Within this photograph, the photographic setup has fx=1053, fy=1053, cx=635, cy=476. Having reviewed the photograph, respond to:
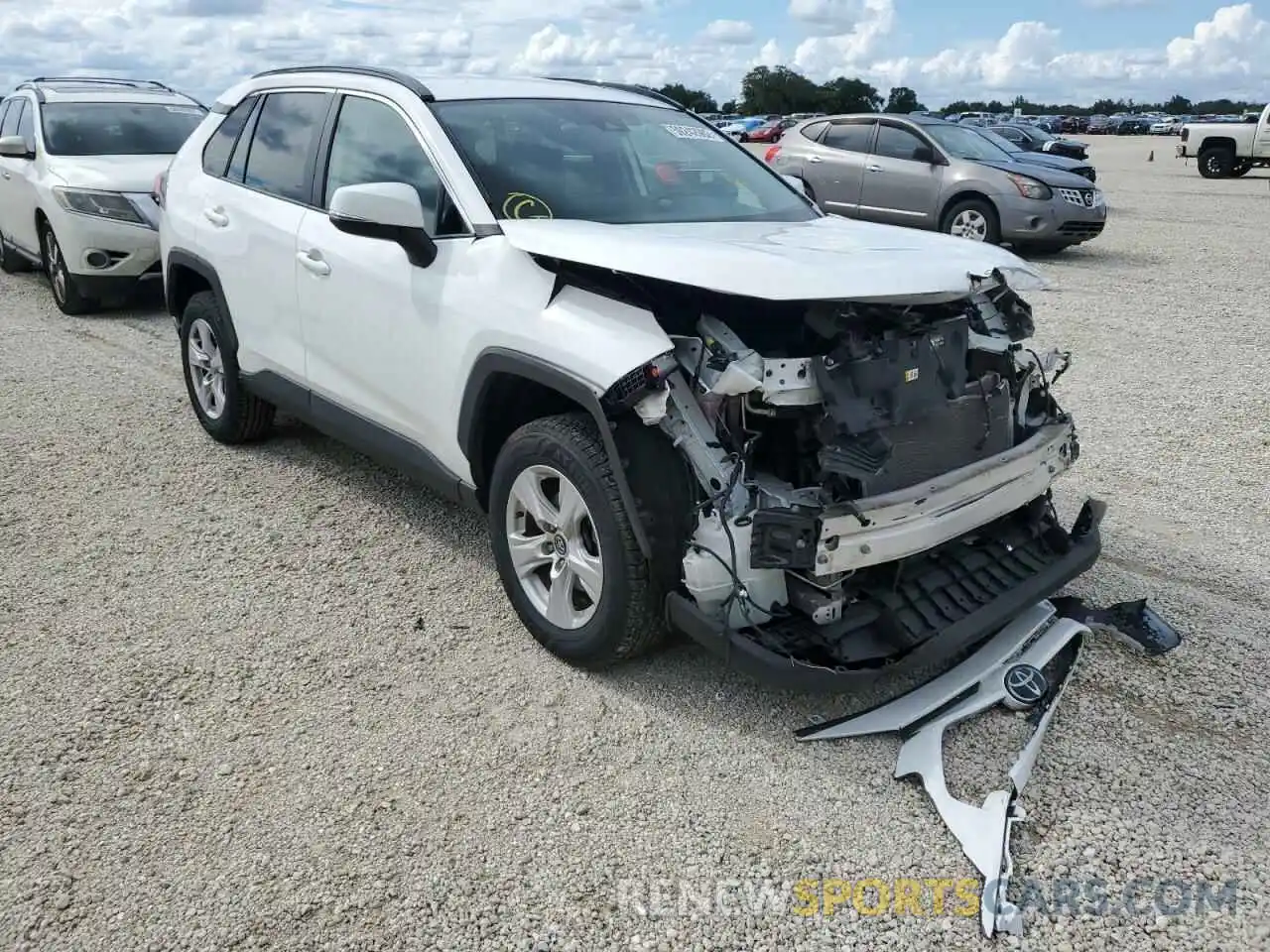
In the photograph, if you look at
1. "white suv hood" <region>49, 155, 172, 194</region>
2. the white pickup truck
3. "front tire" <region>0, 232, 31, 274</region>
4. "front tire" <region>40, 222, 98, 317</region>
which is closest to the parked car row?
"white suv hood" <region>49, 155, 172, 194</region>

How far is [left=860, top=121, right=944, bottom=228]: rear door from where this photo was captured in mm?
12430

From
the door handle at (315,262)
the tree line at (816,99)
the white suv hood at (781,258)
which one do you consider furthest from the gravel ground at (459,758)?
the tree line at (816,99)

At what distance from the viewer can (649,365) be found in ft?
9.65

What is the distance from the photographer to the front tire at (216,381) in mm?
5258

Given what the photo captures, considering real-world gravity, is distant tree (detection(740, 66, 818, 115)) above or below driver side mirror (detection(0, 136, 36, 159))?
below

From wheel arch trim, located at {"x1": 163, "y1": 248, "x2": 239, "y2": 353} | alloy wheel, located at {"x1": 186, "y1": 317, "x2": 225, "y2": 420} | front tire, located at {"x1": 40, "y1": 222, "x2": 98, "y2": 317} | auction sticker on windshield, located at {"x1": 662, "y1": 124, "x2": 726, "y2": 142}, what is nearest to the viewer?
auction sticker on windshield, located at {"x1": 662, "y1": 124, "x2": 726, "y2": 142}

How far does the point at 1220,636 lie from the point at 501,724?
100 inches

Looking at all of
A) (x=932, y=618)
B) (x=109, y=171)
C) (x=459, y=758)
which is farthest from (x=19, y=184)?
(x=932, y=618)

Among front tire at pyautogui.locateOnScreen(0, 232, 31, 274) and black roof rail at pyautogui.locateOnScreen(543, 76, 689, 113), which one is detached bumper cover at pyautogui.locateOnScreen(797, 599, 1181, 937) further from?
front tire at pyautogui.locateOnScreen(0, 232, 31, 274)

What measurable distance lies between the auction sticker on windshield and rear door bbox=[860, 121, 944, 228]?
8.43 meters

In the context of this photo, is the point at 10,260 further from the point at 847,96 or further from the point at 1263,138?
the point at 847,96

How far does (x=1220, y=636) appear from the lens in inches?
147

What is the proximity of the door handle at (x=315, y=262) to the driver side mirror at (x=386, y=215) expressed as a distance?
0.69m

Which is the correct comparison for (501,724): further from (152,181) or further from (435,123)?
(152,181)
